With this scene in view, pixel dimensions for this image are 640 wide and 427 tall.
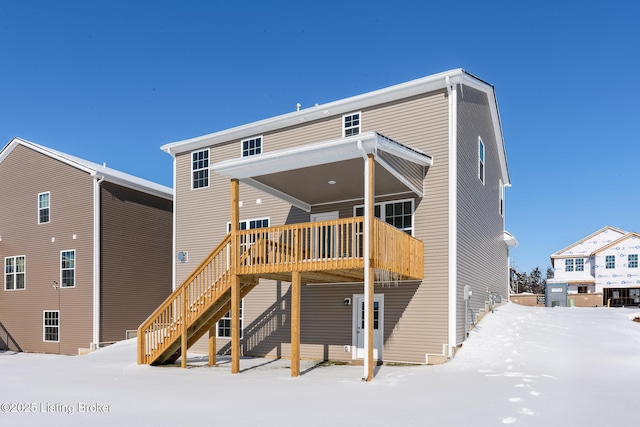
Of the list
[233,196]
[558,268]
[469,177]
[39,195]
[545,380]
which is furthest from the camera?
[558,268]

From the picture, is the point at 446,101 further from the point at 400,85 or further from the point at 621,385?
the point at 621,385

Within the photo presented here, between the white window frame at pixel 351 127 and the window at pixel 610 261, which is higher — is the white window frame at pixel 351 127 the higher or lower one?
the higher one

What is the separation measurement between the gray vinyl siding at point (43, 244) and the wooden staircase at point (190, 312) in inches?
302

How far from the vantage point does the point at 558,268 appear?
135 ft

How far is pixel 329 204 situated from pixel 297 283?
4.14 metres

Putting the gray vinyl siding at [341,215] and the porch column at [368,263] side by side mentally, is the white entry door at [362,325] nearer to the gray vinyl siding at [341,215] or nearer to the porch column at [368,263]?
the gray vinyl siding at [341,215]

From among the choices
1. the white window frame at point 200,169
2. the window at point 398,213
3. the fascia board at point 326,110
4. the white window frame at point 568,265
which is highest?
the fascia board at point 326,110

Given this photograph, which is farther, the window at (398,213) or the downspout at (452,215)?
the window at (398,213)

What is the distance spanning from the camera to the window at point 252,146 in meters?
17.4

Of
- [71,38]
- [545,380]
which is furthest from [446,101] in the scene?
[71,38]

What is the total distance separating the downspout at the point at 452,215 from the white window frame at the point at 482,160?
335 centimetres

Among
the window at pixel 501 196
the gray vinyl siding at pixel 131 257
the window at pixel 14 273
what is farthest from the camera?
the window at pixel 14 273

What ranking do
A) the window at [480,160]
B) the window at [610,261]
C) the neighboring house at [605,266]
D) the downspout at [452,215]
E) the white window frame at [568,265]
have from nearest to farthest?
the downspout at [452,215] < the window at [480,160] < the neighboring house at [605,266] < the window at [610,261] < the white window frame at [568,265]

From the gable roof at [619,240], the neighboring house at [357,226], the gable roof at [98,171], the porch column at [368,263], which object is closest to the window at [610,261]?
the gable roof at [619,240]
